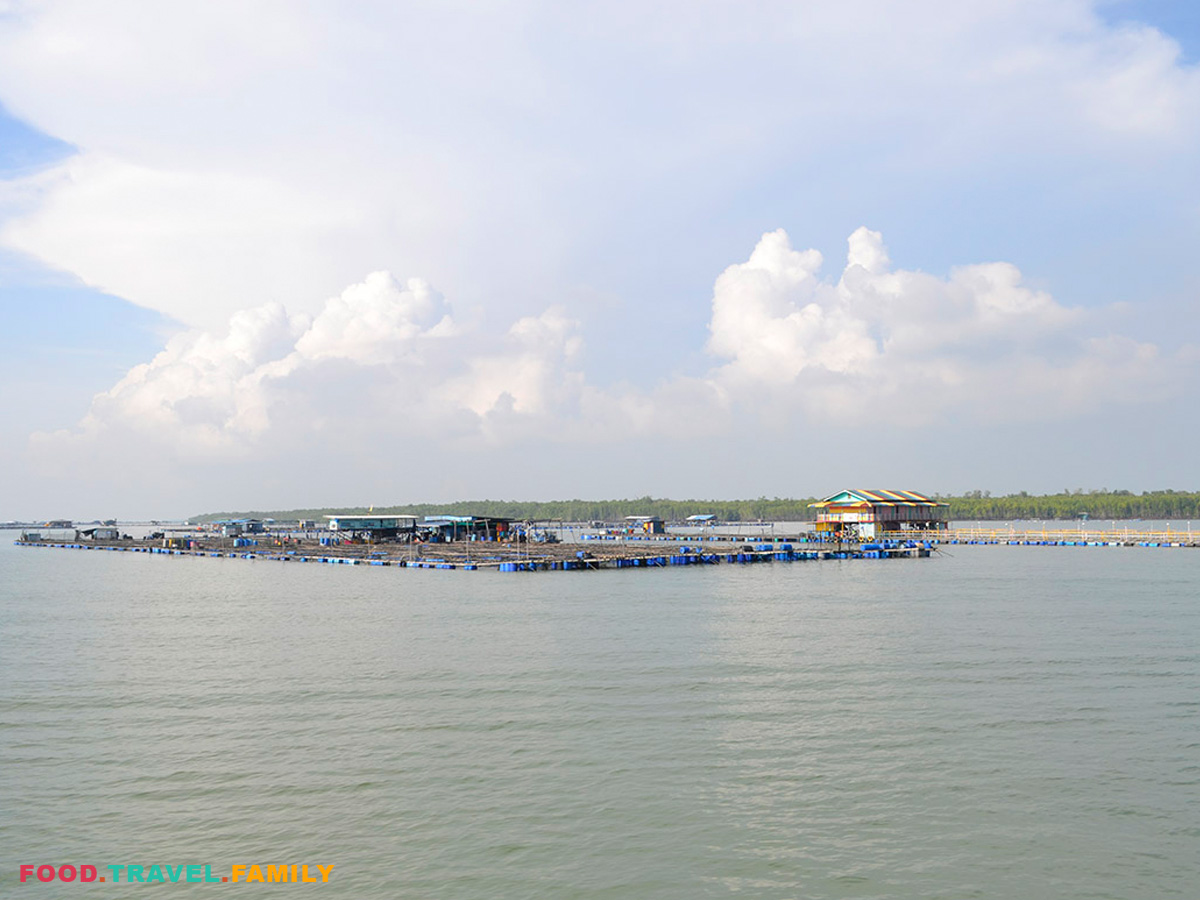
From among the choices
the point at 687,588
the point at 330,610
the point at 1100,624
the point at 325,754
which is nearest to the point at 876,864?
the point at 325,754

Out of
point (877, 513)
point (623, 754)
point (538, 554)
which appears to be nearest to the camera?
point (623, 754)

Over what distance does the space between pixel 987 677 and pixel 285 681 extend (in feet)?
70.6

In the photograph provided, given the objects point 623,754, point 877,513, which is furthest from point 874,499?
point 623,754

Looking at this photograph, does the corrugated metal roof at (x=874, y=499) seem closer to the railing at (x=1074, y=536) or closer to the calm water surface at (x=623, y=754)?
the railing at (x=1074, y=536)

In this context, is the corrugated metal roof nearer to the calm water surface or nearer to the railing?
the railing

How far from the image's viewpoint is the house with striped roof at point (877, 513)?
102 metres

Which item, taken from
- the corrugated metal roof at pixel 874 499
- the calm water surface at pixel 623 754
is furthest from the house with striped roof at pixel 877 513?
the calm water surface at pixel 623 754

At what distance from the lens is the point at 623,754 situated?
1884 centimetres

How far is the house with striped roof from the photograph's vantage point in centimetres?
10231

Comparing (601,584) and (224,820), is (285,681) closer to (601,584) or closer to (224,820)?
(224,820)

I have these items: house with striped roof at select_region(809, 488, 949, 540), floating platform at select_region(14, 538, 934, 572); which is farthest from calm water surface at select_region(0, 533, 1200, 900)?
house with striped roof at select_region(809, 488, 949, 540)

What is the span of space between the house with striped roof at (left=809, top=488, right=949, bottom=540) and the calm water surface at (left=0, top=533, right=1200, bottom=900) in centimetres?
6210

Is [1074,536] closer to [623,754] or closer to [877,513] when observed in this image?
[877,513]

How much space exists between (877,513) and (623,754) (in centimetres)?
8978
